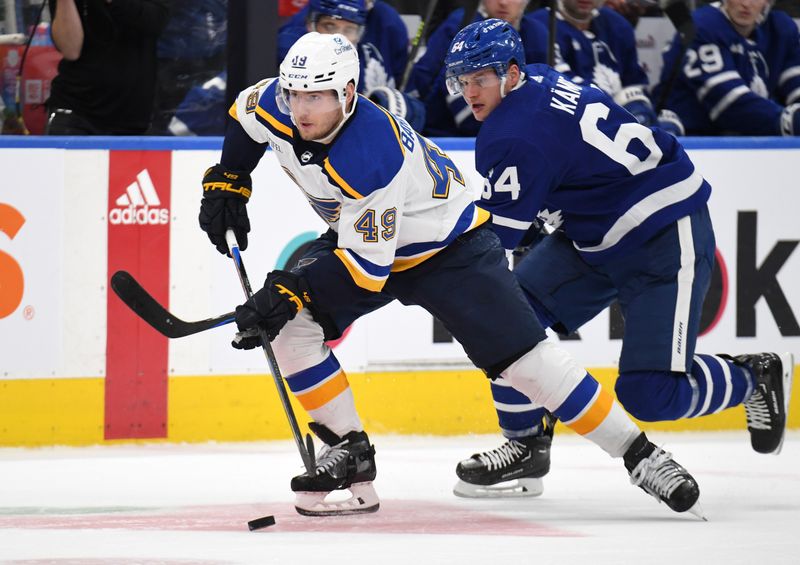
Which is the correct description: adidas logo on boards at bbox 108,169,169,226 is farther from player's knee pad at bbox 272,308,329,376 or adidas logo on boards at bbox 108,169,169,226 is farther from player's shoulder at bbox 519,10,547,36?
player's shoulder at bbox 519,10,547,36

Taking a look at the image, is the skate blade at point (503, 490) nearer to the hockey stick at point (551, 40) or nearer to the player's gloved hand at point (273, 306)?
the player's gloved hand at point (273, 306)

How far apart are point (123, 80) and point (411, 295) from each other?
1775mm

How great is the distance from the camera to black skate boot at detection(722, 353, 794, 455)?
12.2ft

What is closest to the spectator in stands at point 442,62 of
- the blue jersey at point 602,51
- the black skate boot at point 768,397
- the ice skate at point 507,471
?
the blue jersey at point 602,51

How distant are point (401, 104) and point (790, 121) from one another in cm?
152

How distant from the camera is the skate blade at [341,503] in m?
3.36

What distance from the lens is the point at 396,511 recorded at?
3.49m

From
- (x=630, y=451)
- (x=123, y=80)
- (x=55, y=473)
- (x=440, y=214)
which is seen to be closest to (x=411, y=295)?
(x=440, y=214)

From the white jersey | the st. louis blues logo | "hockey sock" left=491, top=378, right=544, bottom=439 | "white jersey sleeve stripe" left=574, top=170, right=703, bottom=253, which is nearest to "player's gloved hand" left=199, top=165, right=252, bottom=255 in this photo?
the white jersey

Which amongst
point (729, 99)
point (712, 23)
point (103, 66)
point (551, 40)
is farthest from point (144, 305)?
point (712, 23)

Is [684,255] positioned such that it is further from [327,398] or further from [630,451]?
[327,398]

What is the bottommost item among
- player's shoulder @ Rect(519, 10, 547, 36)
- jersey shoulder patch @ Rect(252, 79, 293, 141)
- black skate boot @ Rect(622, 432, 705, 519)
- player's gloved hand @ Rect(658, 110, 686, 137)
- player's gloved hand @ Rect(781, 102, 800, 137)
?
black skate boot @ Rect(622, 432, 705, 519)

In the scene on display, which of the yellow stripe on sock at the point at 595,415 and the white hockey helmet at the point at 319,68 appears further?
the yellow stripe on sock at the point at 595,415

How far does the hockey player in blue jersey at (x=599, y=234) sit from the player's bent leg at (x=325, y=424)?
0.50 metres
